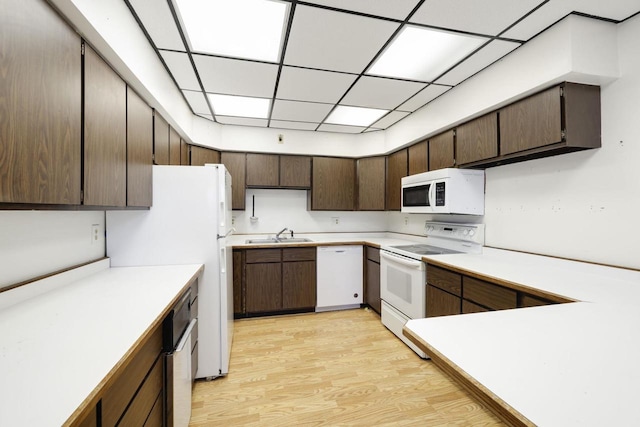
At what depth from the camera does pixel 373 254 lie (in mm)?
3285

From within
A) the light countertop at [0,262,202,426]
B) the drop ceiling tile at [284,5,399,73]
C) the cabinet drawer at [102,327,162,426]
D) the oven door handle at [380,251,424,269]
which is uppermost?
the drop ceiling tile at [284,5,399,73]

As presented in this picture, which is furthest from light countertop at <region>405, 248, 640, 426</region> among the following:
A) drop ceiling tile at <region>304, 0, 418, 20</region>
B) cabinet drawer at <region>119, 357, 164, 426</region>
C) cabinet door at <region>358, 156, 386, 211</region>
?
cabinet door at <region>358, 156, 386, 211</region>

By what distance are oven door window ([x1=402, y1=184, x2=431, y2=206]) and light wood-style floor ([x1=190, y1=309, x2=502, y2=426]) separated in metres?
1.42

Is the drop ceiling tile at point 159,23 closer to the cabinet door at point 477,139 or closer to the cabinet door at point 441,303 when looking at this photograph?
the cabinet door at point 477,139

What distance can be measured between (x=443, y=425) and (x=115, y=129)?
8.31ft

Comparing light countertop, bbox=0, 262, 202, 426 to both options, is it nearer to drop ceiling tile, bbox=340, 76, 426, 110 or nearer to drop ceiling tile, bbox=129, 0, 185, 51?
drop ceiling tile, bbox=129, 0, 185, 51

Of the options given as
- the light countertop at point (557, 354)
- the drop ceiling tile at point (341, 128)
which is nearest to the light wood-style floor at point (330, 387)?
the light countertop at point (557, 354)

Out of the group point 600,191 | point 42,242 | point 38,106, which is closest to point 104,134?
point 38,106

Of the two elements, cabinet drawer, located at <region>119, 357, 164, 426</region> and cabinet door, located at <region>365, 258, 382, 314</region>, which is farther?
cabinet door, located at <region>365, 258, 382, 314</region>

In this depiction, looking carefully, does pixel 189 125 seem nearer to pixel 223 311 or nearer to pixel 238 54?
pixel 238 54

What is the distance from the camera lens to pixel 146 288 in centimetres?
141

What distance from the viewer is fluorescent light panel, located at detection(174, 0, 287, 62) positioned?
150 centimetres

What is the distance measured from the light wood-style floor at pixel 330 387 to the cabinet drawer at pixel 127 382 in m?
0.85

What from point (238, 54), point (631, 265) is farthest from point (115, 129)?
point (631, 265)
